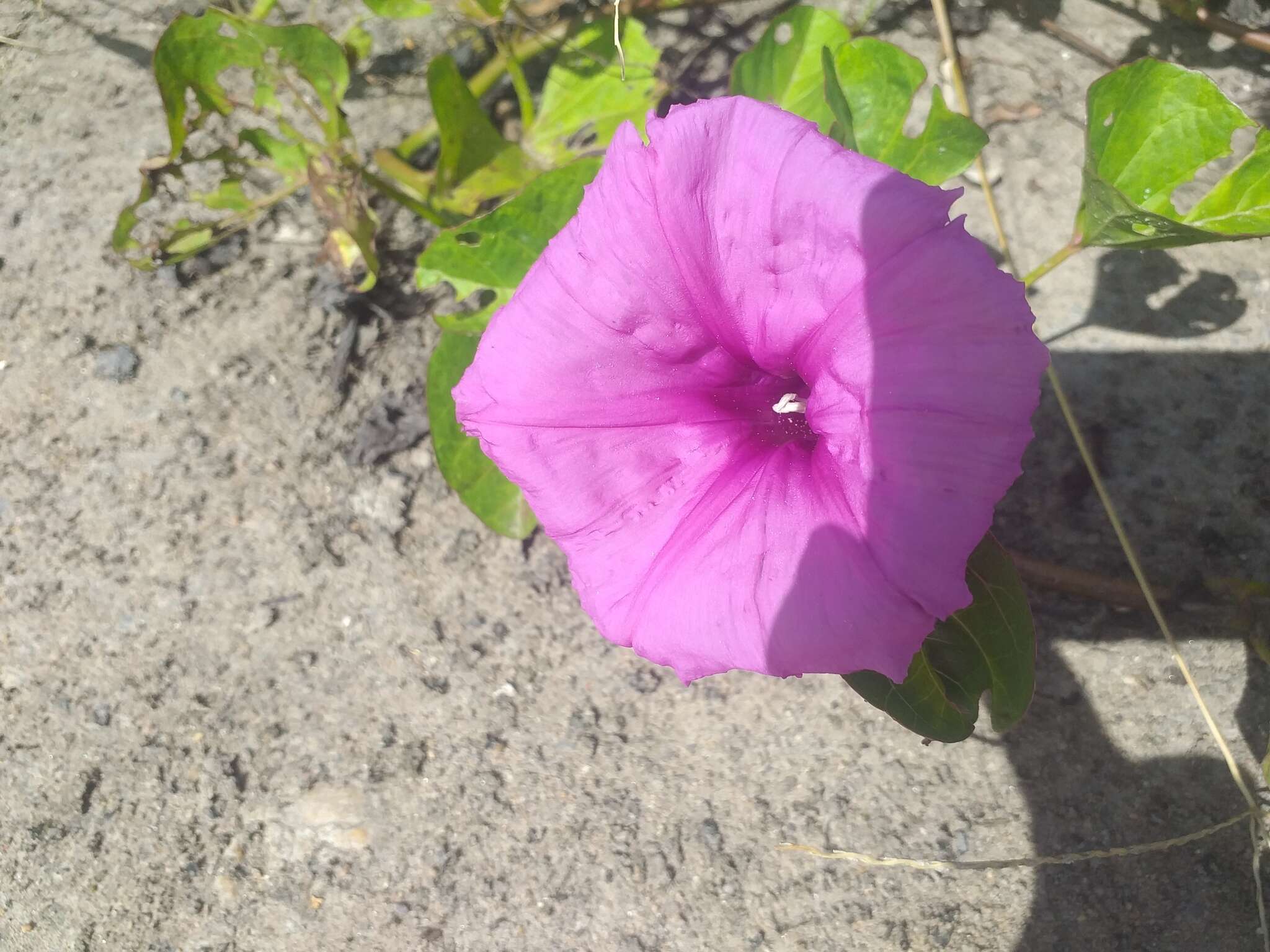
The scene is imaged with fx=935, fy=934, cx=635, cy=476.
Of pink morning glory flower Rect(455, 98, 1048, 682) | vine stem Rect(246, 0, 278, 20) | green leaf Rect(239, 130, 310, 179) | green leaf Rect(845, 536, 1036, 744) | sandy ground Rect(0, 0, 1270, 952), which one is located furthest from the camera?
vine stem Rect(246, 0, 278, 20)

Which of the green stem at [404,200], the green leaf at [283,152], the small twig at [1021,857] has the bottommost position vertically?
the small twig at [1021,857]

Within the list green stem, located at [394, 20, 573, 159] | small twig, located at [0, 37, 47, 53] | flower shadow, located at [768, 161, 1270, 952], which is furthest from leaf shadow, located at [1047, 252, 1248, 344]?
small twig, located at [0, 37, 47, 53]

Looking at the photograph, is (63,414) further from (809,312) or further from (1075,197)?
(1075,197)

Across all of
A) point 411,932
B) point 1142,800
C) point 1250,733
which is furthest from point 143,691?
→ point 1250,733

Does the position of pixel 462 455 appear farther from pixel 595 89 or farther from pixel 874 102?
pixel 874 102

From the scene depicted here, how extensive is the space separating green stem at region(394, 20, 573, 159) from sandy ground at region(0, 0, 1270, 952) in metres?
0.36

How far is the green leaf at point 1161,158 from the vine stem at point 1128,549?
17 centimetres

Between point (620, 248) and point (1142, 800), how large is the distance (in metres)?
1.58

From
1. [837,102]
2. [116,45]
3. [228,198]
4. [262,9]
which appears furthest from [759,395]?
[116,45]

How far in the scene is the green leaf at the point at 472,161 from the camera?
6.92 ft

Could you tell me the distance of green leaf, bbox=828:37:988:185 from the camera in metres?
1.76

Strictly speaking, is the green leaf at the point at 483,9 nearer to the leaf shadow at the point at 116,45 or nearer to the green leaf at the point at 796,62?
the green leaf at the point at 796,62

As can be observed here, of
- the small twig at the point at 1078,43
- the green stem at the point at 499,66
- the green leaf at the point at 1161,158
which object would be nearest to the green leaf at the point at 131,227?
the green stem at the point at 499,66

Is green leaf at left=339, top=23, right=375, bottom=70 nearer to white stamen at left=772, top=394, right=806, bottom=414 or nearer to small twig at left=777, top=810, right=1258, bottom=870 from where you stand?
white stamen at left=772, top=394, right=806, bottom=414
